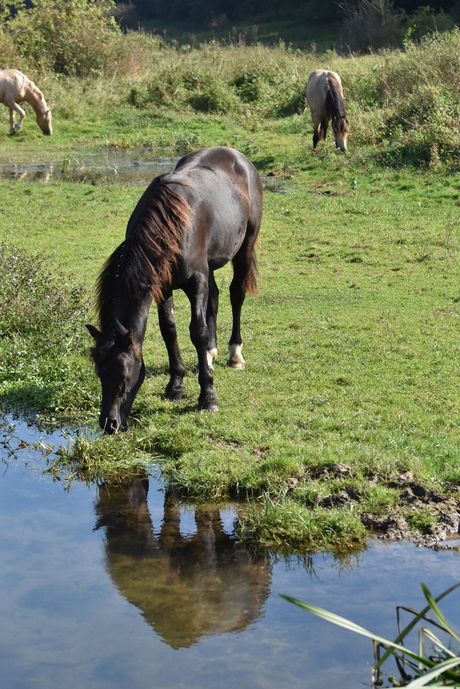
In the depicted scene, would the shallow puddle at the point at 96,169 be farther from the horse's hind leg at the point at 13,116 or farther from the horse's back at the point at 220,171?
the horse's back at the point at 220,171

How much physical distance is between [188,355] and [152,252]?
209cm

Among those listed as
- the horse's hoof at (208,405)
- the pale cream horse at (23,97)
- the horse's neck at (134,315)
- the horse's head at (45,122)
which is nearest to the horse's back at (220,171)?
the horse's neck at (134,315)

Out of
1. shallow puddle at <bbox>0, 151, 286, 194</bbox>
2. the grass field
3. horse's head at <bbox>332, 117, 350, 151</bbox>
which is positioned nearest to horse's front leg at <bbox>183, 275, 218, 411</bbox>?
the grass field

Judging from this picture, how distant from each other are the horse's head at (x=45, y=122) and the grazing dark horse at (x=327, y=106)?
272 inches

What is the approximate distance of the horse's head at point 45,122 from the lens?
20859 millimetres

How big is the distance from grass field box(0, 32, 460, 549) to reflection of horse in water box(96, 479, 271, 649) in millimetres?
245

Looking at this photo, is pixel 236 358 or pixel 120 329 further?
pixel 236 358

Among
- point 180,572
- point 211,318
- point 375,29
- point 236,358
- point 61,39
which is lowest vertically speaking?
point 180,572

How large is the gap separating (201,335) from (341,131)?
11.6m

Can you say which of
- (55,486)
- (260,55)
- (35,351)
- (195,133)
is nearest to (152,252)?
(55,486)

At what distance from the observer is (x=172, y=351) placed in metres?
6.55

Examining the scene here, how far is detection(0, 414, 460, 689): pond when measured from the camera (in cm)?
337

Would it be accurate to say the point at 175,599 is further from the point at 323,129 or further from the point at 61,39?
the point at 61,39

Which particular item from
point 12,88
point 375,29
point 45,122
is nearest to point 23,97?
point 12,88
